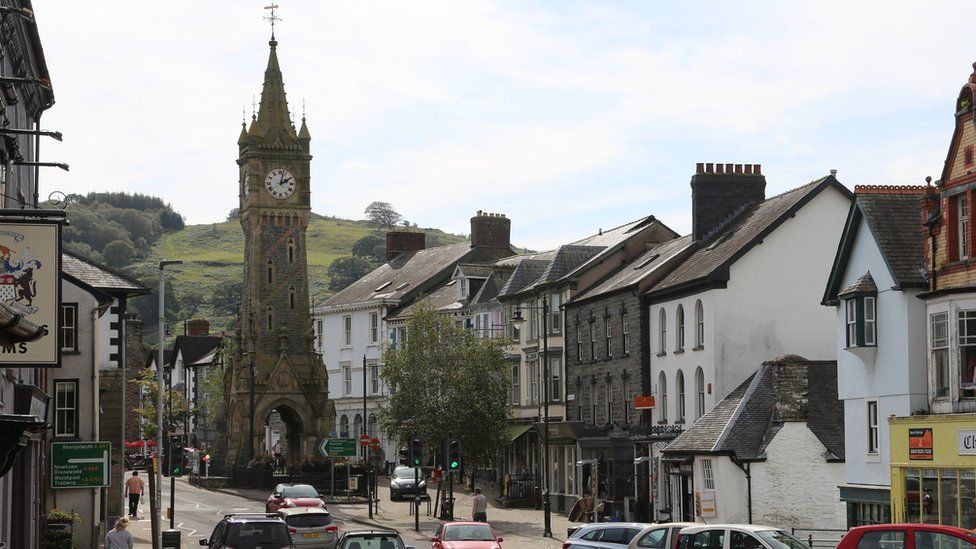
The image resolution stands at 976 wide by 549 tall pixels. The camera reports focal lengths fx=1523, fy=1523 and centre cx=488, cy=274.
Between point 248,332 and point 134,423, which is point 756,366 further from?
point 134,423

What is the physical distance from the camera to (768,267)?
56.0 m

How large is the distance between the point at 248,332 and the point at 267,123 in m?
13.0

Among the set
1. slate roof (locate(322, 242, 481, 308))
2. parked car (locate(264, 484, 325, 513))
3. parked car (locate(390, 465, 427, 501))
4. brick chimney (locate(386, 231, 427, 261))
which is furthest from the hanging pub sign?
brick chimney (locate(386, 231, 427, 261))

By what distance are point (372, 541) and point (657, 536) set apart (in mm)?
6162

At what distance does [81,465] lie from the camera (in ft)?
129

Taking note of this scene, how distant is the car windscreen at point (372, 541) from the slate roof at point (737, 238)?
25.1 metres

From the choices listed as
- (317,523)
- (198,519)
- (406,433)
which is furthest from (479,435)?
(317,523)

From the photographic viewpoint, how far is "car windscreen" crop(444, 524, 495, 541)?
3831cm

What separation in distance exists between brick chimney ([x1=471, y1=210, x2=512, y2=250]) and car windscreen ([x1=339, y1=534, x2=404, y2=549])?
6946cm

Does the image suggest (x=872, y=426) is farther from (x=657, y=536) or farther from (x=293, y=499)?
(x=293, y=499)

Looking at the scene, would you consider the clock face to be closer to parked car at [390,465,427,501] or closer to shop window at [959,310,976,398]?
parked car at [390,465,427,501]

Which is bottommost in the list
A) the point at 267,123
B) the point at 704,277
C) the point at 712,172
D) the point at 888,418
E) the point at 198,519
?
the point at 198,519

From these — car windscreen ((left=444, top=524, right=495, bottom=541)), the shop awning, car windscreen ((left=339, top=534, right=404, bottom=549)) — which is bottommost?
car windscreen ((left=444, top=524, right=495, bottom=541))

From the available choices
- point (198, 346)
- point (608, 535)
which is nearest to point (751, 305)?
point (608, 535)
